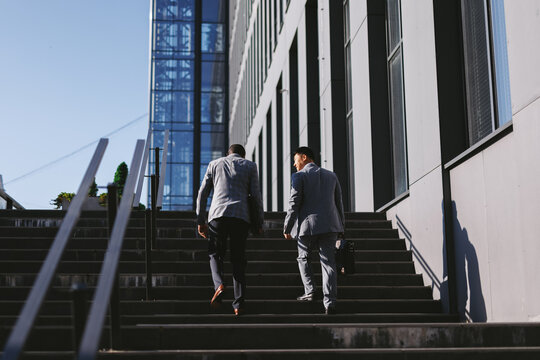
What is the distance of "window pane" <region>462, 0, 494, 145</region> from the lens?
8.42 meters

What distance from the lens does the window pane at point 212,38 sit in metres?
47.2

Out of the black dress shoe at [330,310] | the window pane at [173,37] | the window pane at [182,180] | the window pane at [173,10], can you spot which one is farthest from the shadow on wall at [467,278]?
the window pane at [173,10]

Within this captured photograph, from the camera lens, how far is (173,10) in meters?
47.1

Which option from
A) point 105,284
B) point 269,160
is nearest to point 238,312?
point 105,284

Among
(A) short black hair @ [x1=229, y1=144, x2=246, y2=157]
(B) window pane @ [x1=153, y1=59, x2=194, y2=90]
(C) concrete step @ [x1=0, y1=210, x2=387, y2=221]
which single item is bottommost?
(C) concrete step @ [x1=0, y1=210, x2=387, y2=221]

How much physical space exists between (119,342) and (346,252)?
3.23m

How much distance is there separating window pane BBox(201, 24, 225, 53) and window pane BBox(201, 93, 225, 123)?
282cm

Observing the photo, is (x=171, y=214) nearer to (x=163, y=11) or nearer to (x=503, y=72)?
(x=503, y=72)

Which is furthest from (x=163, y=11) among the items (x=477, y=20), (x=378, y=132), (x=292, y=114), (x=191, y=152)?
(x=477, y=20)

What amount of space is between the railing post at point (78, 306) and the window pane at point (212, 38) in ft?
144

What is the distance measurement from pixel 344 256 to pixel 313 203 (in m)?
0.62

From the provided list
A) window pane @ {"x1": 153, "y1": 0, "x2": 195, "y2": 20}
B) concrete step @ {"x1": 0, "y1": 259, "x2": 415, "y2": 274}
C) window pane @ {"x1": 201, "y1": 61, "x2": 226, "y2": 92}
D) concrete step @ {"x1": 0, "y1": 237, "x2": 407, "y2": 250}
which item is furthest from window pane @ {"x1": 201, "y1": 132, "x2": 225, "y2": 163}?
concrete step @ {"x1": 0, "y1": 259, "x2": 415, "y2": 274}

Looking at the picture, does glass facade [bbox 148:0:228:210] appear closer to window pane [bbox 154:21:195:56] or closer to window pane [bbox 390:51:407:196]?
window pane [bbox 154:21:195:56]

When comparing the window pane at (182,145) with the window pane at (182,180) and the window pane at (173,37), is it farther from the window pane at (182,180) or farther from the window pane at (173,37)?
the window pane at (173,37)
